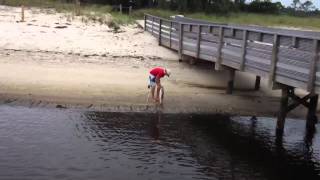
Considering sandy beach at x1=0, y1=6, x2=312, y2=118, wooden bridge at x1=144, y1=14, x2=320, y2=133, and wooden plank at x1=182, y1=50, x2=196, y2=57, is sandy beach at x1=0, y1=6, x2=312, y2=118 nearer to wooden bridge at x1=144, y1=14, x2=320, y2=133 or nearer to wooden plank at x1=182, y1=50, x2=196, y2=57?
wooden plank at x1=182, y1=50, x2=196, y2=57

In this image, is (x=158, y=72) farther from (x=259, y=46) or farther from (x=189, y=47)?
(x=189, y=47)

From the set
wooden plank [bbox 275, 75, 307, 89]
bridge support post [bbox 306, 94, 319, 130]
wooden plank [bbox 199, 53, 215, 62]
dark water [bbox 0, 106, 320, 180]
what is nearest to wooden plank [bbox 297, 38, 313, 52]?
wooden plank [bbox 275, 75, 307, 89]

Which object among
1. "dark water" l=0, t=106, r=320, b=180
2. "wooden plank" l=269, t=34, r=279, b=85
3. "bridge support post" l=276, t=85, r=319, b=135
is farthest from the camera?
"bridge support post" l=276, t=85, r=319, b=135

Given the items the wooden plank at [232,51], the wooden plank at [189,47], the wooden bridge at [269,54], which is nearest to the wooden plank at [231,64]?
the wooden bridge at [269,54]

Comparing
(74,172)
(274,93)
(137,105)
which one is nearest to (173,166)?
(74,172)

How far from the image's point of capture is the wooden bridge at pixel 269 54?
14.1 meters

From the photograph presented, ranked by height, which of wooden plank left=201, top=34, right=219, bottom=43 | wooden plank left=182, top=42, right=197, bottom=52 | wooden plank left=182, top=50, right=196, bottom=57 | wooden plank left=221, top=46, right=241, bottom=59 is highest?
wooden plank left=201, top=34, right=219, bottom=43

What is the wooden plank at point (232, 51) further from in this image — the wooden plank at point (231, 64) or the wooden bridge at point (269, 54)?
the wooden plank at point (231, 64)

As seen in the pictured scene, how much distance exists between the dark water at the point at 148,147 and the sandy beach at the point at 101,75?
1.37 meters

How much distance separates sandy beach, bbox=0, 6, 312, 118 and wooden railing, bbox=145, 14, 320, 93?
137 cm

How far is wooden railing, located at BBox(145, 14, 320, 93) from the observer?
14016mm

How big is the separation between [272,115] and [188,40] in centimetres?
638

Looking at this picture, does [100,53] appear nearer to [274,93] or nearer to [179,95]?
[179,95]

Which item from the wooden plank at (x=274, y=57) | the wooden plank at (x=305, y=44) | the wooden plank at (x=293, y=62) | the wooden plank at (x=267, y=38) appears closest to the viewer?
the wooden plank at (x=305, y=44)
